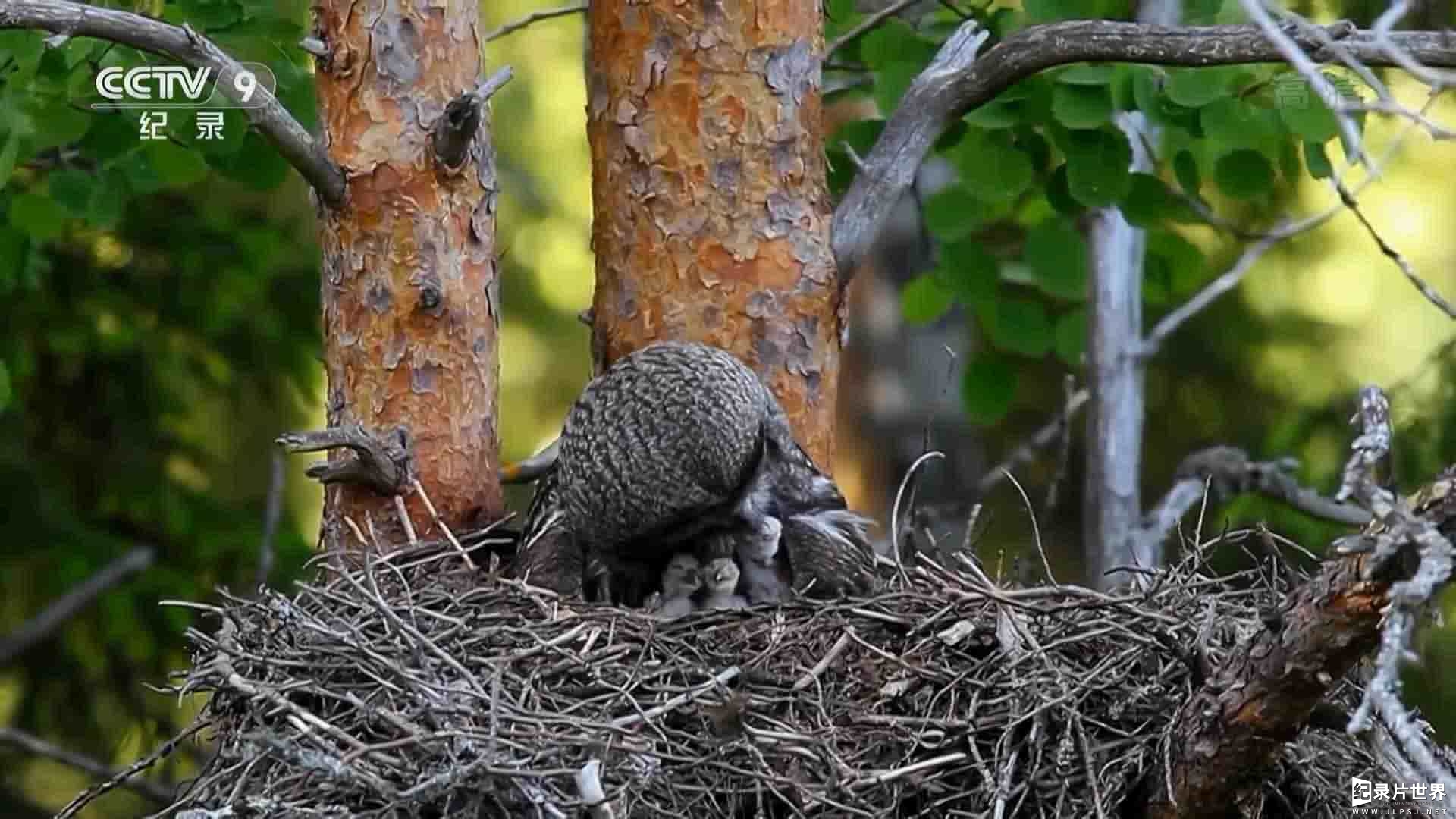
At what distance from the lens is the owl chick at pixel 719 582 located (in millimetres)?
4793

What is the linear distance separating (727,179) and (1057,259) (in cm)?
168

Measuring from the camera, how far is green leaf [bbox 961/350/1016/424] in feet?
22.1

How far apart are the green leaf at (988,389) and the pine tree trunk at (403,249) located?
2.27 m

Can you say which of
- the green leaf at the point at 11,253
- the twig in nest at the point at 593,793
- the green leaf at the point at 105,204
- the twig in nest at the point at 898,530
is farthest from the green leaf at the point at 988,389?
the twig in nest at the point at 593,793

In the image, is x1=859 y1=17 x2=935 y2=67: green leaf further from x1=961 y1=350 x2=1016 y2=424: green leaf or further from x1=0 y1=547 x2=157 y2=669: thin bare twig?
x1=0 y1=547 x2=157 y2=669: thin bare twig

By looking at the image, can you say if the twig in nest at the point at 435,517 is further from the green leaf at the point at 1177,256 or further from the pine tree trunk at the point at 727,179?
the green leaf at the point at 1177,256

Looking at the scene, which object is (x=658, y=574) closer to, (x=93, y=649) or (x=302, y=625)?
(x=302, y=625)

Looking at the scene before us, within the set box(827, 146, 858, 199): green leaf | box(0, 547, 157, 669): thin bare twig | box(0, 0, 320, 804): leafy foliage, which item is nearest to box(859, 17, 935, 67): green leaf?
A: box(827, 146, 858, 199): green leaf

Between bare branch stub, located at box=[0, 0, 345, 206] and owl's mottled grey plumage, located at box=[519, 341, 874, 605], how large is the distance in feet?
3.41

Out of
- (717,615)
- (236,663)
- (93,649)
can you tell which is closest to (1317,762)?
(717,615)

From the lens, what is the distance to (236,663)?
14.0 ft

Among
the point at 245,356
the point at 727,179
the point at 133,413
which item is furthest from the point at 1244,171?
the point at 133,413

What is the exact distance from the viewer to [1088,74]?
17.3ft

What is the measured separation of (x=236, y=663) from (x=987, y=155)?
8.25 feet
